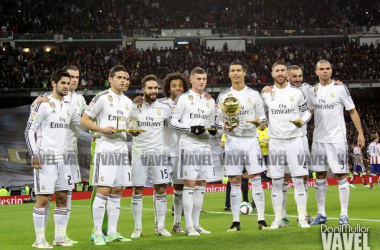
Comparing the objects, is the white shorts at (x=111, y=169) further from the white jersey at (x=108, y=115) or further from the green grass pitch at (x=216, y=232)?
the green grass pitch at (x=216, y=232)

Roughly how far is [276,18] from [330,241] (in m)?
44.6

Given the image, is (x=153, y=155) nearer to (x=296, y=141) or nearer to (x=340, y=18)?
(x=296, y=141)

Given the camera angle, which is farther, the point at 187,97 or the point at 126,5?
the point at 126,5

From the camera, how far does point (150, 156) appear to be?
1068cm

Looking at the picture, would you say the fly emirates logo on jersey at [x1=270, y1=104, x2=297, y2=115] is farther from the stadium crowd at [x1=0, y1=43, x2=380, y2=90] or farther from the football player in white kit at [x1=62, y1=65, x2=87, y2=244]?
the stadium crowd at [x1=0, y1=43, x2=380, y2=90]

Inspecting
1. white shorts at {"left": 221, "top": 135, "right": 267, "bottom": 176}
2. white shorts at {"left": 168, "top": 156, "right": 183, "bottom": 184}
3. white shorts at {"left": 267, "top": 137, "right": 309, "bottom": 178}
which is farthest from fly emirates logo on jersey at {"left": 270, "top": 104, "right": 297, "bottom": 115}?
white shorts at {"left": 168, "top": 156, "right": 183, "bottom": 184}

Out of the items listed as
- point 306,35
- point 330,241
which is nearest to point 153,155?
point 330,241

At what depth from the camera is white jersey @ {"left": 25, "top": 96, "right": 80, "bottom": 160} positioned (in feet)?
31.0

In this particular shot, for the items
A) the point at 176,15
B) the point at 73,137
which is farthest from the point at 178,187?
the point at 176,15

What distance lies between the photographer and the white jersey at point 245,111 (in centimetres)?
1100

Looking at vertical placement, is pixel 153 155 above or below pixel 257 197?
above

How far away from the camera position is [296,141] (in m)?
11.2

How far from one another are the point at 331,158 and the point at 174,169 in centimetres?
297
